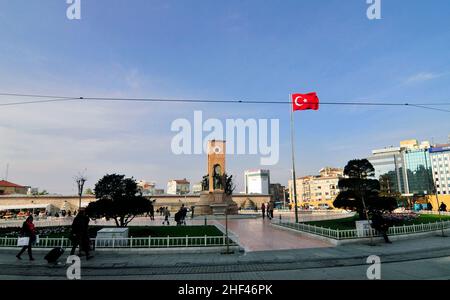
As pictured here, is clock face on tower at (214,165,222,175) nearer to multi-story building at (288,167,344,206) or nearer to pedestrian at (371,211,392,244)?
pedestrian at (371,211,392,244)

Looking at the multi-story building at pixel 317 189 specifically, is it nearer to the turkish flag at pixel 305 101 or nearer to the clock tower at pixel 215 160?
the clock tower at pixel 215 160

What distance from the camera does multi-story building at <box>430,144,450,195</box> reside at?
367 feet

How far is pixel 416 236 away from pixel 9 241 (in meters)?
20.1

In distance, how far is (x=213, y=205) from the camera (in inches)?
1443

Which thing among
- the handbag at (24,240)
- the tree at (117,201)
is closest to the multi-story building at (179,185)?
the tree at (117,201)

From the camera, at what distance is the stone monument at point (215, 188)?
36.6 metres

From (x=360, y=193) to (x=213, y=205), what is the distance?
22001mm

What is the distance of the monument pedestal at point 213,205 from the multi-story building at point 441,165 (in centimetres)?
10975

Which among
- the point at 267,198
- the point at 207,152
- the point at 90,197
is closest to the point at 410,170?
the point at 267,198

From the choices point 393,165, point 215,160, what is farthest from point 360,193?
point 393,165

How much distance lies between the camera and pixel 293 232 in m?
18.2

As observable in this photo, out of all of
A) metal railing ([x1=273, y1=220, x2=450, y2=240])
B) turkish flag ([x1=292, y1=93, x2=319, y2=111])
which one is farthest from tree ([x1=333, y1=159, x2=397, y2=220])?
turkish flag ([x1=292, y1=93, x2=319, y2=111])

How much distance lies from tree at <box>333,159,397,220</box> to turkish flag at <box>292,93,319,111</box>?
5480 mm
